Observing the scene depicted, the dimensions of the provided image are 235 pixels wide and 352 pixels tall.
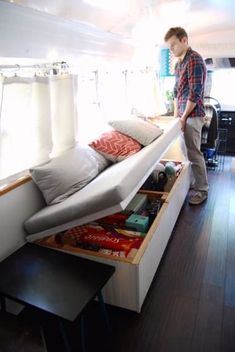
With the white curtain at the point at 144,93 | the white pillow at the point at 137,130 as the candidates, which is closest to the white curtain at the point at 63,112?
the white pillow at the point at 137,130

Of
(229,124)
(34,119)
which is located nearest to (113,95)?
(34,119)

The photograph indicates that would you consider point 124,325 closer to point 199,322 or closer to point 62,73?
point 199,322

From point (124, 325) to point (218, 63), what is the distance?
378 centimetres

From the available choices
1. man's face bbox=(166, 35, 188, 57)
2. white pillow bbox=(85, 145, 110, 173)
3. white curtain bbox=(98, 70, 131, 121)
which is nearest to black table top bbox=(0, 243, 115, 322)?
white pillow bbox=(85, 145, 110, 173)

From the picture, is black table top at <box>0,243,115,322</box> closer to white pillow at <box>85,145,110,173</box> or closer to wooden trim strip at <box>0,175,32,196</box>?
wooden trim strip at <box>0,175,32,196</box>

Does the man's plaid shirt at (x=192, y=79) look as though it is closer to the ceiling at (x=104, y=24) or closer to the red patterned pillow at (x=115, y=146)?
the ceiling at (x=104, y=24)

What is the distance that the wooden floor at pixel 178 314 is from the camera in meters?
1.40

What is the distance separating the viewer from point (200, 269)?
1958mm

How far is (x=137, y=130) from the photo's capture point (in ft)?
7.66

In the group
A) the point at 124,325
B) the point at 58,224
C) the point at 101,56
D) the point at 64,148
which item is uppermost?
the point at 101,56

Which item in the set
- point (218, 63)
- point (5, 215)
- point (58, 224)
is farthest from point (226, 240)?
point (218, 63)

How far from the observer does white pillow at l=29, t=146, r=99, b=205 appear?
171 centimetres

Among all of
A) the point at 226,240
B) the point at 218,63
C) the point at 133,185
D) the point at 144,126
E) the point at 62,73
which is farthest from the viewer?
the point at 218,63

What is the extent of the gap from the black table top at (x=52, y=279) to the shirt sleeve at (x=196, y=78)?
5.69ft
